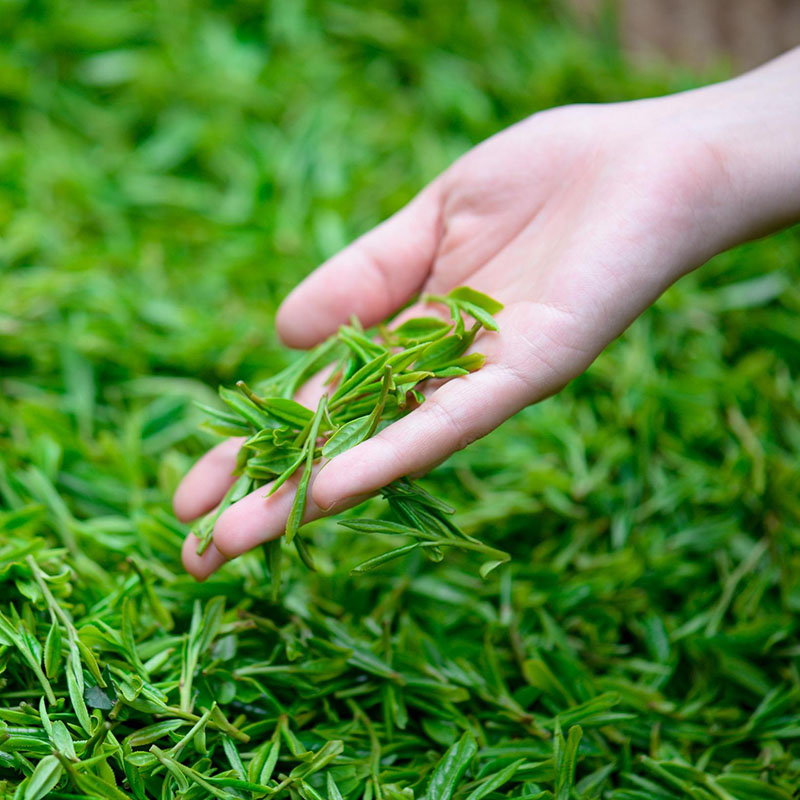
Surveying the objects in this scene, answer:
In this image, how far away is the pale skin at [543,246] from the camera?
0.93 meters

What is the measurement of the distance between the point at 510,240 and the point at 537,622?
544mm

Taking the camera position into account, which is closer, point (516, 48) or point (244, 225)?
point (244, 225)

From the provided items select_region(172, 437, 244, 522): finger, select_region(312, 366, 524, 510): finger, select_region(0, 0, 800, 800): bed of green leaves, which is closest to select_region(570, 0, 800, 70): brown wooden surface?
select_region(0, 0, 800, 800): bed of green leaves

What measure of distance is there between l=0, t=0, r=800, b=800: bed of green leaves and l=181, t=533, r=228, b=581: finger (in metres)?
0.06

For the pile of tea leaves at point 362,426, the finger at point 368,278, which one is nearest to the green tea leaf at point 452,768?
the pile of tea leaves at point 362,426

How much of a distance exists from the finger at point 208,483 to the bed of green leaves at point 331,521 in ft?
0.31

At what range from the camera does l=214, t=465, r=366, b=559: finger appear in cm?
93

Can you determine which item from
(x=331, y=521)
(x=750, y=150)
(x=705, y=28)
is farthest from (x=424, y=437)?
(x=705, y=28)

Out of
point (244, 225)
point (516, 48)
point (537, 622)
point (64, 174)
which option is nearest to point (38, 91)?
point (64, 174)

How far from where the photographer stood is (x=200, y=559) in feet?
3.35

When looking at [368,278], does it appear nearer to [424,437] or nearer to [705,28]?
[424,437]

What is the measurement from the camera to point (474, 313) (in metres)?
1.02

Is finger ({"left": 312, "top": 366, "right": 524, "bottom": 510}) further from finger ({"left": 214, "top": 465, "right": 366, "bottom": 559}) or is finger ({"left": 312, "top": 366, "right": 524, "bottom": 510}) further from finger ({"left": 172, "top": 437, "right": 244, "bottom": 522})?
finger ({"left": 172, "top": 437, "right": 244, "bottom": 522})

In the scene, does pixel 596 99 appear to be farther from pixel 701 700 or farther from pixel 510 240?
pixel 701 700
